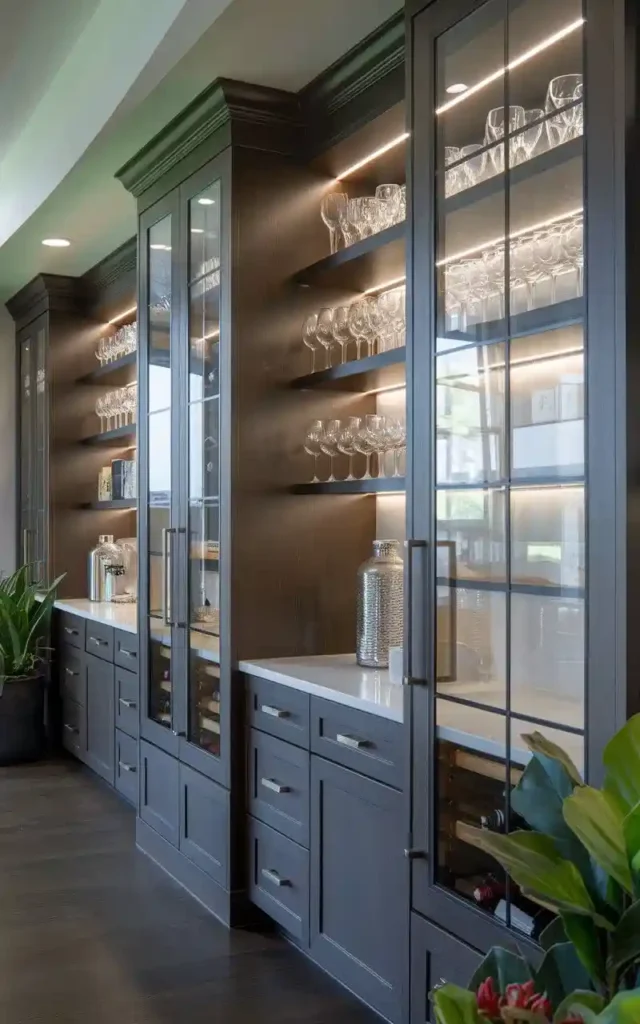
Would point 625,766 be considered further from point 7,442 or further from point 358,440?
point 7,442

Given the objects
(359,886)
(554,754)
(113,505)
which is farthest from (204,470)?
(554,754)

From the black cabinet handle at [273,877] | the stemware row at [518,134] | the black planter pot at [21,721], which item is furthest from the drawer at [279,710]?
the black planter pot at [21,721]

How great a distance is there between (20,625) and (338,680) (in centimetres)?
328

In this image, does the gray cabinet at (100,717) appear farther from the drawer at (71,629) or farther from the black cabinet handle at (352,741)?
the black cabinet handle at (352,741)

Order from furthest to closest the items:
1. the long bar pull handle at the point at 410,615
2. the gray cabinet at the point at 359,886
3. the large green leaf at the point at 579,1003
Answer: the gray cabinet at the point at 359,886, the long bar pull handle at the point at 410,615, the large green leaf at the point at 579,1003

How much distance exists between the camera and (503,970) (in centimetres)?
134

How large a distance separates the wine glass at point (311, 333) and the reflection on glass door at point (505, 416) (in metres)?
1.14

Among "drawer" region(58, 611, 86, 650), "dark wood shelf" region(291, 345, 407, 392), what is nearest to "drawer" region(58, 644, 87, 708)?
"drawer" region(58, 611, 86, 650)

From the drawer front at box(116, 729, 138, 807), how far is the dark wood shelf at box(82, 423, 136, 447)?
158 centimetres

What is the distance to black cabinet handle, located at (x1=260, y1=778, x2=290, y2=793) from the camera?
3.14 metres

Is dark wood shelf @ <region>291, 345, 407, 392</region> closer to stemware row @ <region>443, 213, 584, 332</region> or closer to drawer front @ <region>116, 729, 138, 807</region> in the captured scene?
stemware row @ <region>443, 213, 584, 332</region>

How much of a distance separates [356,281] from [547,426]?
1.68 meters

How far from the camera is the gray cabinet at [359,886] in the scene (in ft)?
8.44

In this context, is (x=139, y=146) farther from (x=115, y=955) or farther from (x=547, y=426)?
(x=115, y=955)
